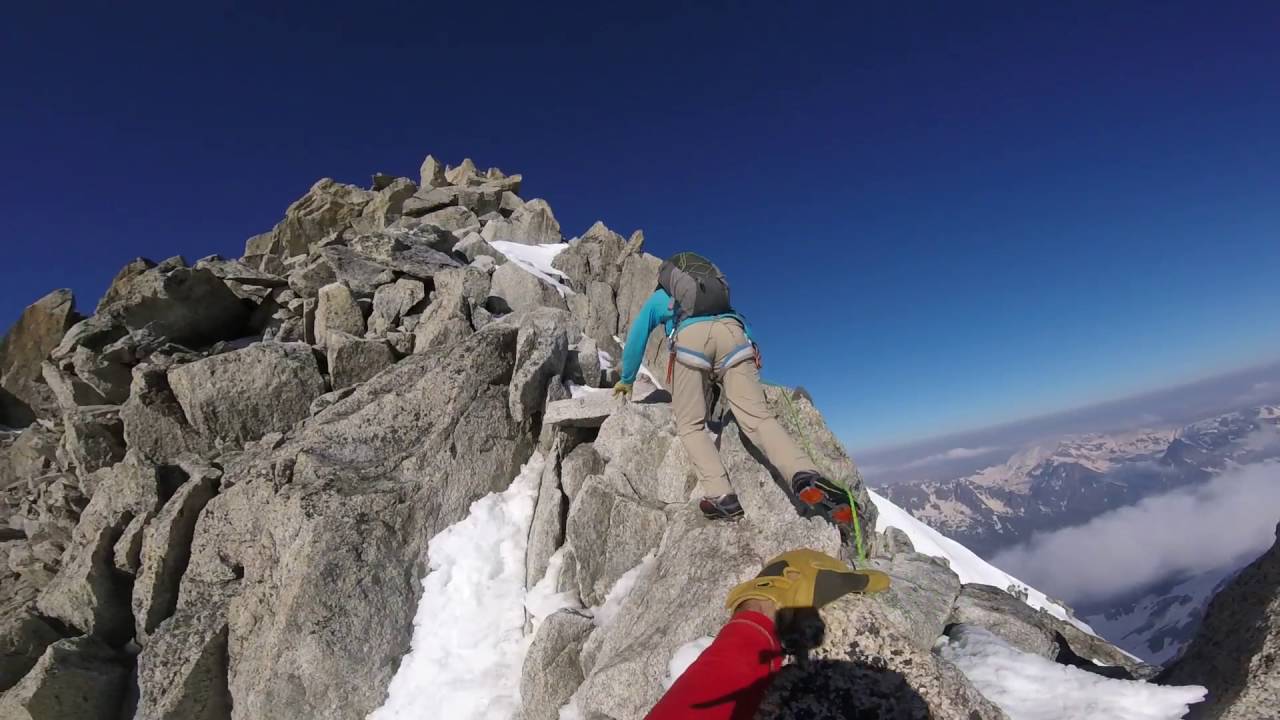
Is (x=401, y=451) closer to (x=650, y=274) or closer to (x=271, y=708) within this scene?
(x=271, y=708)

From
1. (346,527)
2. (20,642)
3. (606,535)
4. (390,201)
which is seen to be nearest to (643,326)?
(606,535)

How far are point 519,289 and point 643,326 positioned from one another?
35.5 feet

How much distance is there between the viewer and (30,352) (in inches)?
1070

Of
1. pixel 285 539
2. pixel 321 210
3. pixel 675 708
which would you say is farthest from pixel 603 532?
pixel 321 210

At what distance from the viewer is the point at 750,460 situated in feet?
34.7

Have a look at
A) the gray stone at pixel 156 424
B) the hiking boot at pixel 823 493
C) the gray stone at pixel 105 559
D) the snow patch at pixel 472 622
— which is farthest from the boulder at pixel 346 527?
the hiking boot at pixel 823 493

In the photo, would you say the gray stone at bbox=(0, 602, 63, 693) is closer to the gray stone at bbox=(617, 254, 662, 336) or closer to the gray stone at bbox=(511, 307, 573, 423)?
the gray stone at bbox=(511, 307, 573, 423)

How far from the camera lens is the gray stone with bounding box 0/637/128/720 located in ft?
37.1

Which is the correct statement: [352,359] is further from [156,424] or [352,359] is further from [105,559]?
[105,559]

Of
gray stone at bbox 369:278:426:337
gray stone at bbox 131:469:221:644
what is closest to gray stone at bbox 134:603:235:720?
gray stone at bbox 131:469:221:644

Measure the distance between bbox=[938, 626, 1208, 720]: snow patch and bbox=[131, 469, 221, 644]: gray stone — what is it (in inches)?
617

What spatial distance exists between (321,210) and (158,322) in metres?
27.7

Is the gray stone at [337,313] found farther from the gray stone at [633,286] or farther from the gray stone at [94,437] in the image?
the gray stone at [633,286]

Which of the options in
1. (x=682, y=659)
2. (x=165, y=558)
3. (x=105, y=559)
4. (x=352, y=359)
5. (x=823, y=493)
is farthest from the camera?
(x=352, y=359)
